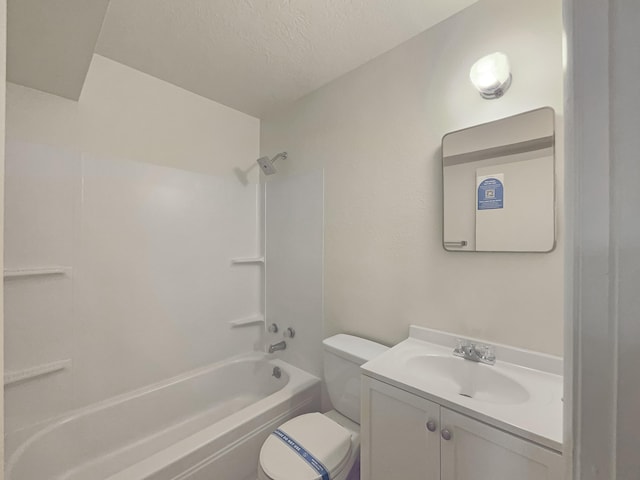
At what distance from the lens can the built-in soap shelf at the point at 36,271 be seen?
1281 mm

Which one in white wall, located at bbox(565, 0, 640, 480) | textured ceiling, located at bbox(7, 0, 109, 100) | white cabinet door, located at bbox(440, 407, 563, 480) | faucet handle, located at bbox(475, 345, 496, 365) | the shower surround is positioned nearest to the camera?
white wall, located at bbox(565, 0, 640, 480)

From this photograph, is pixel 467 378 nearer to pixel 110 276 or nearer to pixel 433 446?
pixel 433 446

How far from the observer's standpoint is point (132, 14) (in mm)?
1242

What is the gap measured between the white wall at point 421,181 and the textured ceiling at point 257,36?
4.6 inches

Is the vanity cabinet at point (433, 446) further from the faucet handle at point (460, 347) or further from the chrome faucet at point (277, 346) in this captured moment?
the chrome faucet at point (277, 346)

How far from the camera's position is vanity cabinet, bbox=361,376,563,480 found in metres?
0.74

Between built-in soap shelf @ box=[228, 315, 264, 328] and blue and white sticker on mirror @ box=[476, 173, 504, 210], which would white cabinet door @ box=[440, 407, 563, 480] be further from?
built-in soap shelf @ box=[228, 315, 264, 328]

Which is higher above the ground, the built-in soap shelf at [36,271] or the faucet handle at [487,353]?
the built-in soap shelf at [36,271]

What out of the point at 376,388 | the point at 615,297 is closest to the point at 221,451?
the point at 376,388

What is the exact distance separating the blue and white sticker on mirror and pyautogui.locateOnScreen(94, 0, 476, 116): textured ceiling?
796 mm

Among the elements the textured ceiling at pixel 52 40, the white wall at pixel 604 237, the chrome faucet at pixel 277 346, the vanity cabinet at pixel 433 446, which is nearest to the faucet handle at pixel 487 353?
the vanity cabinet at pixel 433 446

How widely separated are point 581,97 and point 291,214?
1.85 m

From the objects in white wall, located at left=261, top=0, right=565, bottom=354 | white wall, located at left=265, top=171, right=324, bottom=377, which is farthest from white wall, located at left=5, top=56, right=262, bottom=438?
white wall, located at left=261, top=0, right=565, bottom=354

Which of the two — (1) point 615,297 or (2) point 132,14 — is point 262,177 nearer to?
(2) point 132,14
